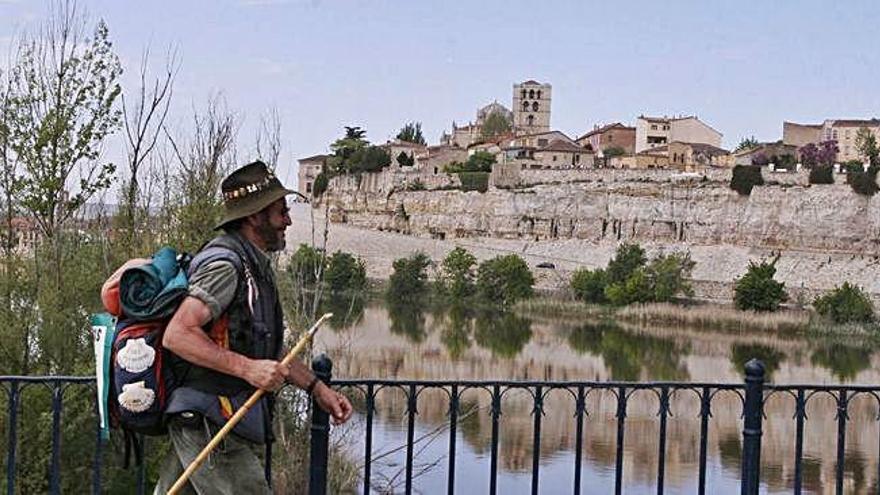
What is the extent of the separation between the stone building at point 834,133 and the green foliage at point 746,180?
1852 cm

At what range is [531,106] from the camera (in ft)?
314

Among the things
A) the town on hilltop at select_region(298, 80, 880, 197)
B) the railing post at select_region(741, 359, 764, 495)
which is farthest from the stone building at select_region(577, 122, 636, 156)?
the railing post at select_region(741, 359, 764, 495)

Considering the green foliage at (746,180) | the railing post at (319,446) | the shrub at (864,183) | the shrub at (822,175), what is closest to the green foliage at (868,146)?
the shrub at (864,183)

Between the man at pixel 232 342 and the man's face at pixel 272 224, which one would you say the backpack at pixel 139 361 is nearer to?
the man at pixel 232 342

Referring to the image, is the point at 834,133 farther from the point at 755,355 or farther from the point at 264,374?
the point at 264,374

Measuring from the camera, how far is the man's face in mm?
3352

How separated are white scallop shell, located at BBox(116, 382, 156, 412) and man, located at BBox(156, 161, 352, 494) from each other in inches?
2.5

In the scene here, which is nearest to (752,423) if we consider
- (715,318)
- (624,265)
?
(715,318)

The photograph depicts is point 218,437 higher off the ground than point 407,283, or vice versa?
point 218,437

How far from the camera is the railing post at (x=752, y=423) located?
4191 mm

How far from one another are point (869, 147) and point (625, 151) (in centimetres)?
1954

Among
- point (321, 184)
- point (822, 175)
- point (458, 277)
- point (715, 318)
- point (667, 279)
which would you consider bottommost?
point (715, 318)

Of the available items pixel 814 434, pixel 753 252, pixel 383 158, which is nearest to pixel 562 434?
pixel 814 434

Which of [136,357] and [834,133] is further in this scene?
[834,133]
